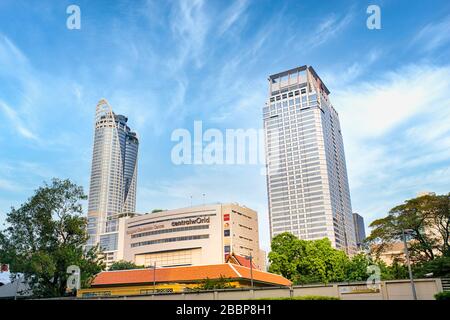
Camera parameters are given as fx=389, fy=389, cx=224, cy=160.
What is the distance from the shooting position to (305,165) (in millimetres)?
181375

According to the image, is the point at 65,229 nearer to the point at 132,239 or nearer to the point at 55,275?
the point at 55,275

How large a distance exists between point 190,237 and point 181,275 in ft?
178

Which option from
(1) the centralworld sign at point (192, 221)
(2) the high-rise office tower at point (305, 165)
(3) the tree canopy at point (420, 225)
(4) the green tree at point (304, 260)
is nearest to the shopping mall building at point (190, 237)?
(1) the centralworld sign at point (192, 221)

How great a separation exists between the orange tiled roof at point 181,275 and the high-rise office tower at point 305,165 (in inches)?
4818

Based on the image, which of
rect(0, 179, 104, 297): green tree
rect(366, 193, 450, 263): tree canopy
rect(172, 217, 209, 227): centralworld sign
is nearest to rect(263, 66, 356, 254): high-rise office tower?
rect(172, 217, 209, 227): centralworld sign

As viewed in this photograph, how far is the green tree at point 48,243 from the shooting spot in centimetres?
3719

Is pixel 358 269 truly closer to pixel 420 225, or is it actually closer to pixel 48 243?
pixel 420 225

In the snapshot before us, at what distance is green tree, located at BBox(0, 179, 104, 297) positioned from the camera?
37.2m

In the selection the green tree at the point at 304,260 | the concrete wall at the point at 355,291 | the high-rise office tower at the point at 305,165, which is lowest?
the concrete wall at the point at 355,291

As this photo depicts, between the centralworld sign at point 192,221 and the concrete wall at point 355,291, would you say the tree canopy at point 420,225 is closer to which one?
the concrete wall at point 355,291

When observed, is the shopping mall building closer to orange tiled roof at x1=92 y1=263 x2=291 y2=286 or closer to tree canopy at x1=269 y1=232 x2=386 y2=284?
tree canopy at x1=269 y1=232 x2=386 y2=284

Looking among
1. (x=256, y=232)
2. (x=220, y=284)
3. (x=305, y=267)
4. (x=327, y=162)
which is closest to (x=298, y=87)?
(x=327, y=162)

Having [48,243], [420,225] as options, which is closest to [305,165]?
[420,225]

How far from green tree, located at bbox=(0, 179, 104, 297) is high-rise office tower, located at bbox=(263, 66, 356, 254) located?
140 m
